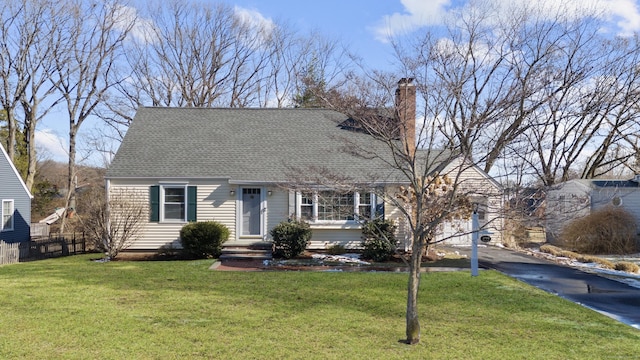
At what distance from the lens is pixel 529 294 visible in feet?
34.8

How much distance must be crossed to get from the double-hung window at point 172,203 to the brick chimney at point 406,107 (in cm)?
1125

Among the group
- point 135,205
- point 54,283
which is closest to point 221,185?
point 135,205

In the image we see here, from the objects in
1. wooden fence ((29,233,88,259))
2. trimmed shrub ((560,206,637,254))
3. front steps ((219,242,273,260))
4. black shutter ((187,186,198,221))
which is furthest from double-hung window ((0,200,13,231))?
trimmed shrub ((560,206,637,254))

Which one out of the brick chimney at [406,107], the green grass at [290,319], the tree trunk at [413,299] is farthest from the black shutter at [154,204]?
the tree trunk at [413,299]

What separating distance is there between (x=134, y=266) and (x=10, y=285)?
3.61 m

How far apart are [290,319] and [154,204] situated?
11.3 meters

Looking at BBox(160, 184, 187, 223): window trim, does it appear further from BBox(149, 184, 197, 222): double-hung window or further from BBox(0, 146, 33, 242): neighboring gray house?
BBox(0, 146, 33, 242): neighboring gray house

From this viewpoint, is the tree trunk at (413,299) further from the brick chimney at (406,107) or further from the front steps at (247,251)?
the front steps at (247,251)

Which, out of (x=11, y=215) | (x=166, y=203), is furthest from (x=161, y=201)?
(x=11, y=215)

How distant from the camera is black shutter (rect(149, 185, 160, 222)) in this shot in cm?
1798

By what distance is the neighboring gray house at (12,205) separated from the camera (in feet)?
69.2

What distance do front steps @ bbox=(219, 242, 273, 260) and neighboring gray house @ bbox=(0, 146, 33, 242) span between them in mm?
10753

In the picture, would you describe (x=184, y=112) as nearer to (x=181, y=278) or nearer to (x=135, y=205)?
(x=135, y=205)

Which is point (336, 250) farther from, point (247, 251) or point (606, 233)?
point (606, 233)
